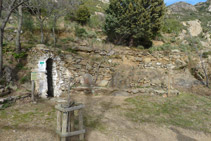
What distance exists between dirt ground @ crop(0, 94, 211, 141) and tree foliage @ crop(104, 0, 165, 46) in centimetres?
824

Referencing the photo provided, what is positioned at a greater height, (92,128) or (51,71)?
(51,71)

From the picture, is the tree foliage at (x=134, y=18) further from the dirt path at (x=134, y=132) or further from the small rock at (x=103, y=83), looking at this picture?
the dirt path at (x=134, y=132)

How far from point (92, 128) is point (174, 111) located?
3.80 m

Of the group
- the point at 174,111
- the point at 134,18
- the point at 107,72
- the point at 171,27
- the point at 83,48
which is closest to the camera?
the point at 174,111

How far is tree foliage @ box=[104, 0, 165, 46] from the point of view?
1117cm

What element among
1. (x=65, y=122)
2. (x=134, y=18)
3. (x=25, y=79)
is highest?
(x=134, y=18)

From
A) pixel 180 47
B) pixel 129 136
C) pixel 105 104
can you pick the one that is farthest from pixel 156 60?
pixel 129 136

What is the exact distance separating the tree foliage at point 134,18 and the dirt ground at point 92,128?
324 inches

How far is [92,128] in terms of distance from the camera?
4020mm

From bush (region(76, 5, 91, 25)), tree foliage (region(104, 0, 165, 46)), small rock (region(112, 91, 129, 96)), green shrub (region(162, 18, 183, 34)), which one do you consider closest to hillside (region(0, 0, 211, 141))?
small rock (region(112, 91, 129, 96))

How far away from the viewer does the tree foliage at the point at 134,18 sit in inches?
440

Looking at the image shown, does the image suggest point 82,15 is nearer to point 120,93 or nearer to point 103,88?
point 103,88

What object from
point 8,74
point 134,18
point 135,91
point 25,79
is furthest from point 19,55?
point 134,18

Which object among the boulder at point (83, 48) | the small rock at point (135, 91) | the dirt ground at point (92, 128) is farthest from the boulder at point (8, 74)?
the small rock at point (135, 91)
